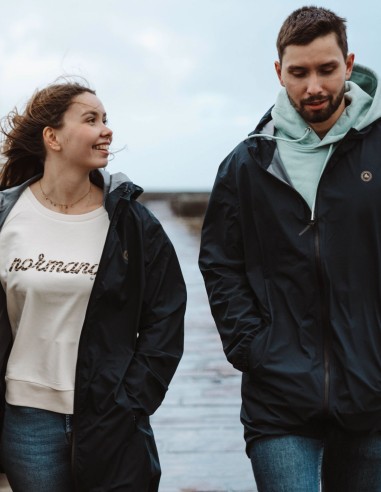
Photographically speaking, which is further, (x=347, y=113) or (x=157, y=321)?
(x=157, y=321)

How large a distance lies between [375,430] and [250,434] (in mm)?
397

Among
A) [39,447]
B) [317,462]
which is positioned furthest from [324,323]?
[39,447]

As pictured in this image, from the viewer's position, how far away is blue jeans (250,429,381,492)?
11.8 feet

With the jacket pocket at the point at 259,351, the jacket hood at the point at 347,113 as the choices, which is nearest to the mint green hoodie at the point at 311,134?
the jacket hood at the point at 347,113

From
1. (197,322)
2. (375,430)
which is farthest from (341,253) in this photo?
(197,322)

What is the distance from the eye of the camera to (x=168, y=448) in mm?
6613

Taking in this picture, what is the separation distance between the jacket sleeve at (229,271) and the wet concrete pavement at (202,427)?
200 cm

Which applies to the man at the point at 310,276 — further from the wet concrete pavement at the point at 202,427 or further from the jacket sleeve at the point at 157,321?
the wet concrete pavement at the point at 202,427

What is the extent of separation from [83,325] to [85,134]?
671 millimetres

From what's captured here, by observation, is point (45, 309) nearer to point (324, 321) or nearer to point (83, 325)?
point (83, 325)

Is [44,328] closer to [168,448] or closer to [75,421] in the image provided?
[75,421]

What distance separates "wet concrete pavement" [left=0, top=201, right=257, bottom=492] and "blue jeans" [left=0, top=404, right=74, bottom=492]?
1581 mm

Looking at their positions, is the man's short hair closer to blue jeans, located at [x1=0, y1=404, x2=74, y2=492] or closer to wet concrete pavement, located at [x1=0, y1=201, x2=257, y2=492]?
blue jeans, located at [x1=0, y1=404, x2=74, y2=492]

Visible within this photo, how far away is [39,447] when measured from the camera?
379cm
